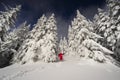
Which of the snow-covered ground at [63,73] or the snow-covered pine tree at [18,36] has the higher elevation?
the snow-covered pine tree at [18,36]

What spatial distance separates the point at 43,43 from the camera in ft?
74.0

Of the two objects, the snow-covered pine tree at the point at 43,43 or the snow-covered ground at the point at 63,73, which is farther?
the snow-covered pine tree at the point at 43,43

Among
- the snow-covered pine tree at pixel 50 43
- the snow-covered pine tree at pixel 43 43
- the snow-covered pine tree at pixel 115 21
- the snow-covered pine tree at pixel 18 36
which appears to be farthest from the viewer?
the snow-covered pine tree at pixel 18 36

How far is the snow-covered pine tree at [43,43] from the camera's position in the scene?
20766mm

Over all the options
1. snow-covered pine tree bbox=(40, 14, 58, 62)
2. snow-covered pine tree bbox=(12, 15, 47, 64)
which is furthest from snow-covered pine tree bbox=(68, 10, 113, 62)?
snow-covered pine tree bbox=(12, 15, 47, 64)

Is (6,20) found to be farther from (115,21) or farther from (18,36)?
(115,21)

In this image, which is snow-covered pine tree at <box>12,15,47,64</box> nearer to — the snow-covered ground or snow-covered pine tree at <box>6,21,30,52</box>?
snow-covered pine tree at <box>6,21,30,52</box>

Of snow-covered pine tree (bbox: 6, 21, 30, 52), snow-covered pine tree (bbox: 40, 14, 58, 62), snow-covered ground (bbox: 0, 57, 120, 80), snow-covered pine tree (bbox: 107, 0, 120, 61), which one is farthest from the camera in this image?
snow-covered pine tree (bbox: 6, 21, 30, 52)

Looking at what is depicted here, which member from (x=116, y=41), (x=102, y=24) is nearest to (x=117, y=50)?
(x=116, y=41)

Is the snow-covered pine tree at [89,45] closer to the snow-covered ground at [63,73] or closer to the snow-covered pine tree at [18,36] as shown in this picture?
the snow-covered ground at [63,73]

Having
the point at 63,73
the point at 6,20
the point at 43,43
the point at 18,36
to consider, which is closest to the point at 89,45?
the point at 43,43

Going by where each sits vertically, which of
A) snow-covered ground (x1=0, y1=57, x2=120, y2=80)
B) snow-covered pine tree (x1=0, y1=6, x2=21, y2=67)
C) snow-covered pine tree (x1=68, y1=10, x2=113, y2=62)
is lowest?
snow-covered ground (x1=0, y1=57, x2=120, y2=80)

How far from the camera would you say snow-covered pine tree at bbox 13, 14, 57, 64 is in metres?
20.8

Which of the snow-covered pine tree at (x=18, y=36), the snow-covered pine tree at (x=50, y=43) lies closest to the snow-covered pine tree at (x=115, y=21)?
the snow-covered pine tree at (x=50, y=43)
